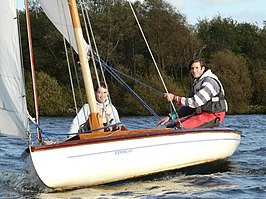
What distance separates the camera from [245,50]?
50688 mm

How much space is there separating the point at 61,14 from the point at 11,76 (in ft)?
5.21

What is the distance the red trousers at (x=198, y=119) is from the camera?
34.3ft

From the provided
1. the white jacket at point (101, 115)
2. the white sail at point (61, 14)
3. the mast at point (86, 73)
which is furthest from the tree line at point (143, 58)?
the mast at point (86, 73)

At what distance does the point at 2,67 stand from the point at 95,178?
1887 mm

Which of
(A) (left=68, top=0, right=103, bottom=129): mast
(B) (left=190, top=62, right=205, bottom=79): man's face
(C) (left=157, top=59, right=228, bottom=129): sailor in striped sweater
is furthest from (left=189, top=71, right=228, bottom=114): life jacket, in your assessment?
(A) (left=68, top=0, right=103, bottom=129): mast

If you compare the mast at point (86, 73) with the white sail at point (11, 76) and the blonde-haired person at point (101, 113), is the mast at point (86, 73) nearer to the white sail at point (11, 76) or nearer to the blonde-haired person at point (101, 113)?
the blonde-haired person at point (101, 113)

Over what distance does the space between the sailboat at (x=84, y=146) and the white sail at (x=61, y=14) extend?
12.5 inches

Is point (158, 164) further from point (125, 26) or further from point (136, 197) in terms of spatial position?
point (125, 26)

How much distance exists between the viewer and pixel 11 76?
8.83 metres

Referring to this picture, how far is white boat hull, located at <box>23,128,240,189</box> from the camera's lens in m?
8.41

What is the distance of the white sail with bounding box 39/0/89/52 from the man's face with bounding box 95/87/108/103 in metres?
0.67

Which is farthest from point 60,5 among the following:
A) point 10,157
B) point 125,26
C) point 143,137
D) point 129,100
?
point 125,26

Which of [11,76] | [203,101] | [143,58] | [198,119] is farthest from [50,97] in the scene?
[11,76]

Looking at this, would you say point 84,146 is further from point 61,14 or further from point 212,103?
point 212,103
